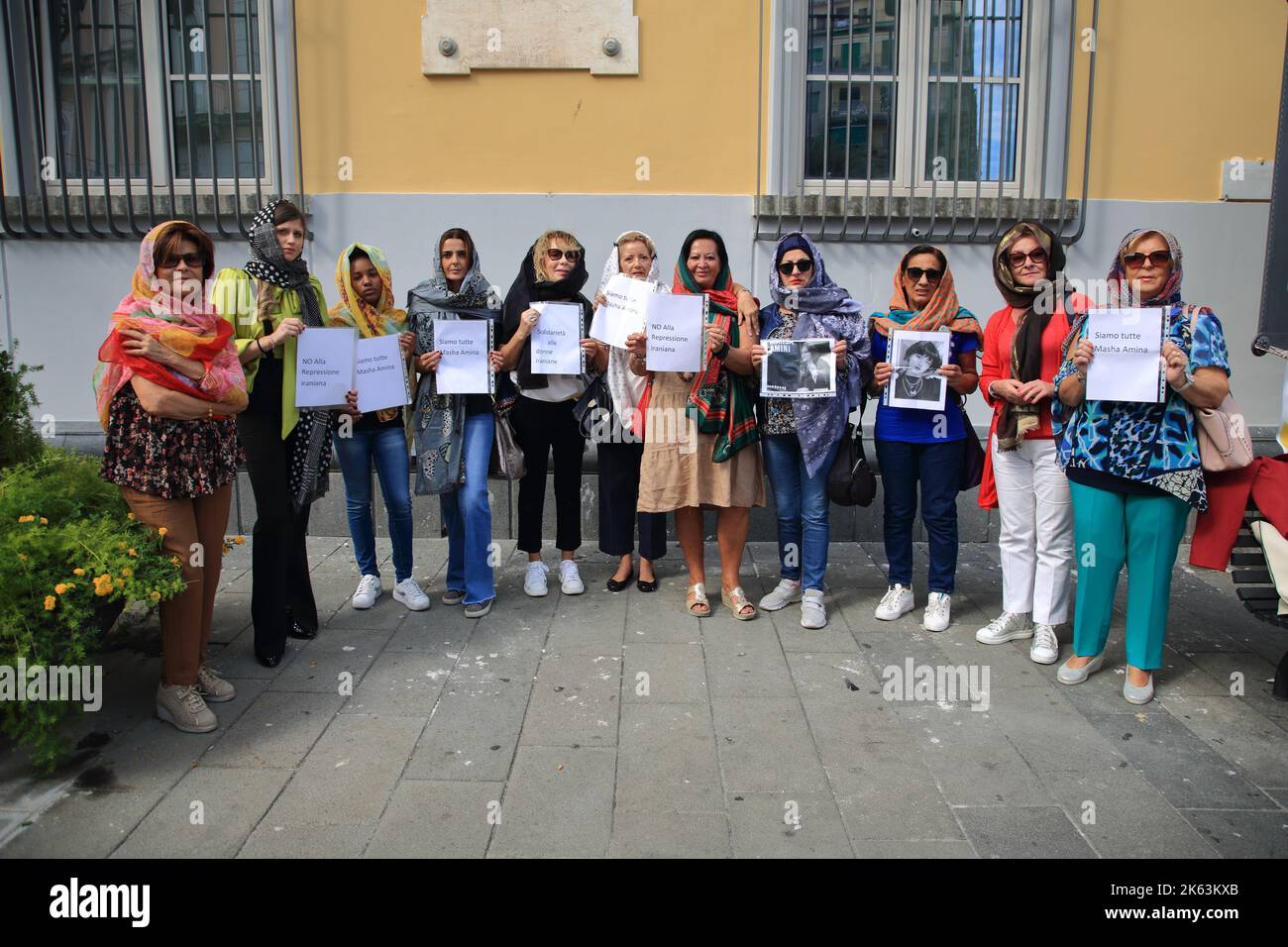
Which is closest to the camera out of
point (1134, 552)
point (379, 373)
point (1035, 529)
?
point (1134, 552)

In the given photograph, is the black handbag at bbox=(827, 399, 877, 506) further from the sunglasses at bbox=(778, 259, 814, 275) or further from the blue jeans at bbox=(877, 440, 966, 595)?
the sunglasses at bbox=(778, 259, 814, 275)

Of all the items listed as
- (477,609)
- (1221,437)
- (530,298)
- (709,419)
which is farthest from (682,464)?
(1221,437)

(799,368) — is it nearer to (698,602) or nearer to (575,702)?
(698,602)

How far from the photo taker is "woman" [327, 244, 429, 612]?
17.2 ft

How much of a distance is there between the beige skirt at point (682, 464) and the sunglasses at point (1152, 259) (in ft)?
6.73

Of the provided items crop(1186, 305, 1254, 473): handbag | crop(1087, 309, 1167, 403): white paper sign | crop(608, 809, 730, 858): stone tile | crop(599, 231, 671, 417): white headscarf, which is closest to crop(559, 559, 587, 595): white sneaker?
crop(599, 231, 671, 417): white headscarf

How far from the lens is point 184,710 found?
406 cm

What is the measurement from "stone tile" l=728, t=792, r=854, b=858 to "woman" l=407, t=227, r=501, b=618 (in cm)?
242

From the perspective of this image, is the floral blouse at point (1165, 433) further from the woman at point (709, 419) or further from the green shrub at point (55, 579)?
the green shrub at point (55, 579)

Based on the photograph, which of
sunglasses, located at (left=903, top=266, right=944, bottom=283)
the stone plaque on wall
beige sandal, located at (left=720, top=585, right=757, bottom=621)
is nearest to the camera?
sunglasses, located at (left=903, top=266, right=944, bottom=283)

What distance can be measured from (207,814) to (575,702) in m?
1.55

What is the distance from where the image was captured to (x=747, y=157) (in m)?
7.10
